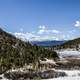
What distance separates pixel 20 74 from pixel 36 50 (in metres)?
29.5

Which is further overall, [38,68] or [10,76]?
[38,68]

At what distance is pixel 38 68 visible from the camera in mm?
72438

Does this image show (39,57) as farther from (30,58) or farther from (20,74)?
(20,74)

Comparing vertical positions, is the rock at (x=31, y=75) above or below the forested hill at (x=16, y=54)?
below

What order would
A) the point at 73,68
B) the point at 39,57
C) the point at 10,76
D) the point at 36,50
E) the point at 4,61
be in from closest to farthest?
1. the point at 10,76
2. the point at 4,61
3. the point at 73,68
4. the point at 39,57
5. the point at 36,50

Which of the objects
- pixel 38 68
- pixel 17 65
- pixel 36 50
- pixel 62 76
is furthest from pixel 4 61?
pixel 36 50

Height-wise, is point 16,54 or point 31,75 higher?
point 16,54

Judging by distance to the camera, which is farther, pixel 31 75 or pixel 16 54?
pixel 16 54

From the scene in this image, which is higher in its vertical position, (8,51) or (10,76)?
(8,51)

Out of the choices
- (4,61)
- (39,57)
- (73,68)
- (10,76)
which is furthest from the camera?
(39,57)

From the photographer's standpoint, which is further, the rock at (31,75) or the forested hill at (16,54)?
the forested hill at (16,54)

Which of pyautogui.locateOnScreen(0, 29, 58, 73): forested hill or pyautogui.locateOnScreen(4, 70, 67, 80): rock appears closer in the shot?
pyautogui.locateOnScreen(4, 70, 67, 80): rock

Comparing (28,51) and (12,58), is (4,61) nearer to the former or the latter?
(12,58)

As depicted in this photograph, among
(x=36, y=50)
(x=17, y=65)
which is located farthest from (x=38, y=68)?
(x=36, y=50)
